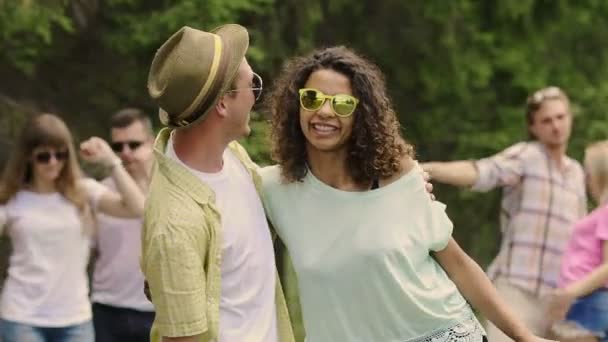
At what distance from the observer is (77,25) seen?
989cm

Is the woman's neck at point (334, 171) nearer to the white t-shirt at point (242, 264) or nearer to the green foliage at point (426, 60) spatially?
the white t-shirt at point (242, 264)

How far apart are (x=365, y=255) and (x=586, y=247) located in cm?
240

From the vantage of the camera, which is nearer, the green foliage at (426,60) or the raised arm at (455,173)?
the raised arm at (455,173)

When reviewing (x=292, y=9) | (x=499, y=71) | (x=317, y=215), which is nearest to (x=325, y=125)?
(x=317, y=215)

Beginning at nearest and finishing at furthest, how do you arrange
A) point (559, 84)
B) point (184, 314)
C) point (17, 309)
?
1. point (184, 314)
2. point (17, 309)
3. point (559, 84)

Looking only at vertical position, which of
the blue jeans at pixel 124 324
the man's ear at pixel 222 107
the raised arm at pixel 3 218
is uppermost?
the man's ear at pixel 222 107

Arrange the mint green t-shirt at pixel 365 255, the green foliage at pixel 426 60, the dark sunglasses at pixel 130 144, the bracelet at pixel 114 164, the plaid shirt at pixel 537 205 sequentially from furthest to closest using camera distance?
the green foliage at pixel 426 60, the plaid shirt at pixel 537 205, the dark sunglasses at pixel 130 144, the bracelet at pixel 114 164, the mint green t-shirt at pixel 365 255

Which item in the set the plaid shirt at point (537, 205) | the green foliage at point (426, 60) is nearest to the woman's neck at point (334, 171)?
the plaid shirt at point (537, 205)

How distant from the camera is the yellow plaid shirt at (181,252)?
3.21 meters

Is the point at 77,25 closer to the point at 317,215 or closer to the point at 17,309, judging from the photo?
the point at 17,309

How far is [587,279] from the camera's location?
18.2 ft

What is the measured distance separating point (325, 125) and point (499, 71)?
724 centimetres

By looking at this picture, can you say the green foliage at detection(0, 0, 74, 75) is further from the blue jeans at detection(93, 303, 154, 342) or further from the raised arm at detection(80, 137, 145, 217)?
the blue jeans at detection(93, 303, 154, 342)

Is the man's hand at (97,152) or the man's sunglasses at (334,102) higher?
the man's sunglasses at (334,102)
